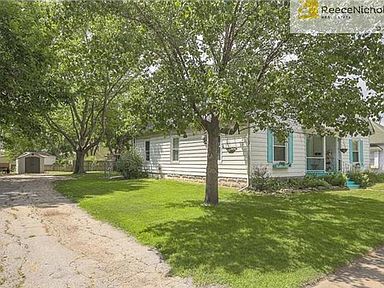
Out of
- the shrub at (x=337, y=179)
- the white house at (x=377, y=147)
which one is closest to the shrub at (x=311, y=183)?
the shrub at (x=337, y=179)

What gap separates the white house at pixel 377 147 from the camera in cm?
2529

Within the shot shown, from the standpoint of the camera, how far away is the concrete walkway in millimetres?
4348

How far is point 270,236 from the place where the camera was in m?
6.39

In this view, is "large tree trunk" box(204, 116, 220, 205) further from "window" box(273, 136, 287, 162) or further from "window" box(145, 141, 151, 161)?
"window" box(145, 141, 151, 161)

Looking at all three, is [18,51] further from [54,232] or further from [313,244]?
[313,244]

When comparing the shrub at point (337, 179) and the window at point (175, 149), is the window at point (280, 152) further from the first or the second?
the window at point (175, 149)

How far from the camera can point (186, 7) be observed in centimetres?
688

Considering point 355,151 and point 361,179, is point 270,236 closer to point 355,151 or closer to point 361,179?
point 361,179

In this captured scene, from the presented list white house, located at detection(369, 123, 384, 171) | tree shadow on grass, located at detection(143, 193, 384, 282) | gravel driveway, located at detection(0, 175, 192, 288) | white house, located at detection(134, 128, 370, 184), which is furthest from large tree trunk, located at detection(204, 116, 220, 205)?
white house, located at detection(369, 123, 384, 171)

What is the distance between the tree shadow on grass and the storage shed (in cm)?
2625

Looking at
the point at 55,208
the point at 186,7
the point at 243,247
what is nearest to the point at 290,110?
the point at 186,7

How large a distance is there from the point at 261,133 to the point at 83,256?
387 inches
